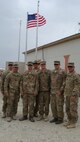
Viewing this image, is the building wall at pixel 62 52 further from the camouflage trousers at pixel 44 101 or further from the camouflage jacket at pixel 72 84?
the camouflage jacket at pixel 72 84

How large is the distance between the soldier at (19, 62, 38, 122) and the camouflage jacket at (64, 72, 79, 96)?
1.24 metres

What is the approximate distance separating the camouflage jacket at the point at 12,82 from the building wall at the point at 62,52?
9.54m

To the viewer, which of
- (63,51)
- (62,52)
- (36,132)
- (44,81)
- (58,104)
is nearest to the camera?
(36,132)

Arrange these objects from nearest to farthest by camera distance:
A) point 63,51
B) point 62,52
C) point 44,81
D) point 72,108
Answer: point 72,108, point 44,81, point 63,51, point 62,52

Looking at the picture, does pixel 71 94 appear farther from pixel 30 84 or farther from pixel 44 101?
pixel 30 84

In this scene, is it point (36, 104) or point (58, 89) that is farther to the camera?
point (36, 104)

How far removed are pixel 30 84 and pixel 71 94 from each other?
158 cm

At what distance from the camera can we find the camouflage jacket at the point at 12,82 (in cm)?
1117

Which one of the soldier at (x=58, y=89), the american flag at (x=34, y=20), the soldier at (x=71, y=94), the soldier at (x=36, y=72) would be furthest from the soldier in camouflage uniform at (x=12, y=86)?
the american flag at (x=34, y=20)

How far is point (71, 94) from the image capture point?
32.8 ft

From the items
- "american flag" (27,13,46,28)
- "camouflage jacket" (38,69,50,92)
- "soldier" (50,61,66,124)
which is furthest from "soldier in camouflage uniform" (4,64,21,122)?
"american flag" (27,13,46,28)

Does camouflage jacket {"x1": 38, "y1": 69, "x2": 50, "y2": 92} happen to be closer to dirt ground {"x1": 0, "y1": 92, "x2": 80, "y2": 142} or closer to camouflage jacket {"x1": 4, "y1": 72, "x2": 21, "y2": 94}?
camouflage jacket {"x1": 4, "y1": 72, "x2": 21, "y2": 94}

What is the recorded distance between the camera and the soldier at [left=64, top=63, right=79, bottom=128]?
993 centimetres

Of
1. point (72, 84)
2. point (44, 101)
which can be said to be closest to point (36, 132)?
point (72, 84)
